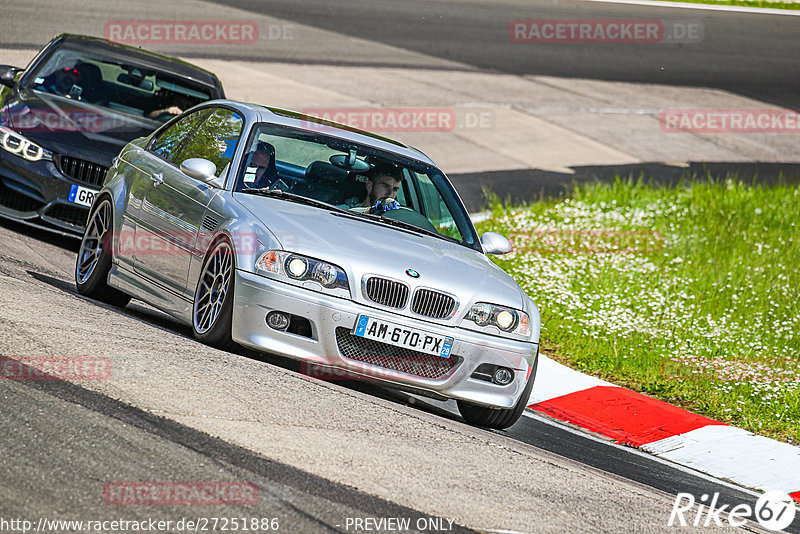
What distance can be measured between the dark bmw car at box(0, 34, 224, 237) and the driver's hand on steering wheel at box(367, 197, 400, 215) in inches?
120

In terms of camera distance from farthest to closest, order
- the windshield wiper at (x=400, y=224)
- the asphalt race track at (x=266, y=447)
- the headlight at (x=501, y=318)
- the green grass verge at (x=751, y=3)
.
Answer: the green grass verge at (x=751, y=3) → the windshield wiper at (x=400, y=224) → the headlight at (x=501, y=318) → the asphalt race track at (x=266, y=447)

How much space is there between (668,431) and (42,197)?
206 inches

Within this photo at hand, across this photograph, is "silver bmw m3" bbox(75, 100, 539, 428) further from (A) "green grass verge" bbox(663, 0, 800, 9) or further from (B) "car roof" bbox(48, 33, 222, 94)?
(A) "green grass verge" bbox(663, 0, 800, 9)

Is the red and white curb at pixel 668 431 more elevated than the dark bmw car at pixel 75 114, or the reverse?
the dark bmw car at pixel 75 114

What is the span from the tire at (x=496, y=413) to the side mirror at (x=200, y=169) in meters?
2.04

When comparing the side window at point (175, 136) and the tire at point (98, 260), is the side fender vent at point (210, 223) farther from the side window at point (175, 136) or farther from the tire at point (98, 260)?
the tire at point (98, 260)

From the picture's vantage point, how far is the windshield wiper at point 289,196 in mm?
7082

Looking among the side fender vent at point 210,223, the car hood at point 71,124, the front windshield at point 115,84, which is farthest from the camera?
the front windshield at point 115,84

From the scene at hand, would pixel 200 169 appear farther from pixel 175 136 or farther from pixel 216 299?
pixel 175 136

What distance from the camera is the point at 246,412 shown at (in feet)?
17.8

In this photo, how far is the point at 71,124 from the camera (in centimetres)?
1006

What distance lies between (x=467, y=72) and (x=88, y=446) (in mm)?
18174

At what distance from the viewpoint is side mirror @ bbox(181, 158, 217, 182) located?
7.07 m

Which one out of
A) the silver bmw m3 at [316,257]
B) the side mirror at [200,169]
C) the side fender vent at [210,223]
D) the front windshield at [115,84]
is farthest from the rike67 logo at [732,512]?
the front windshield at [115,84]
